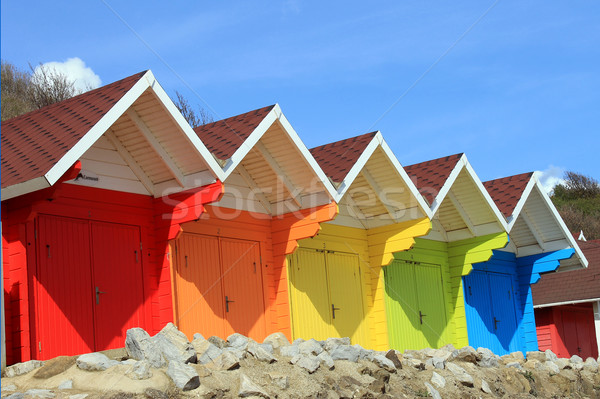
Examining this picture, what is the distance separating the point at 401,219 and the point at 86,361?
316 inches

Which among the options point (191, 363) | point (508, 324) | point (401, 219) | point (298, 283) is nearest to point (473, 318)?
point (508, 324)

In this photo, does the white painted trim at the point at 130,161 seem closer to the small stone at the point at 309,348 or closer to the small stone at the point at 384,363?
the small stone at the point at 309,348

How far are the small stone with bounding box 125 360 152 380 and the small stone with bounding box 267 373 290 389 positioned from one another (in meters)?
1.49

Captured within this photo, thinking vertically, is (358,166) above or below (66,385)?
above

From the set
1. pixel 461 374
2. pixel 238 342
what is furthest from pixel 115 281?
pixel 461 374

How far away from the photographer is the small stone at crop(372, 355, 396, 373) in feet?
36.3

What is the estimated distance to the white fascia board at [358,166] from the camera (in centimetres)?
1316

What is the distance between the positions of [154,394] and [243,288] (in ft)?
16.8

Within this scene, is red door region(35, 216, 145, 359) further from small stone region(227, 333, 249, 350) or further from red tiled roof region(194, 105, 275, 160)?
small stone region(227, 333, 249, 350)

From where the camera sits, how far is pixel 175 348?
9.05 metres

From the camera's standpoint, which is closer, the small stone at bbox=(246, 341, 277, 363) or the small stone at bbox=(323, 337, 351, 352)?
the small stone at bbox=(246, 341, 277, 363)

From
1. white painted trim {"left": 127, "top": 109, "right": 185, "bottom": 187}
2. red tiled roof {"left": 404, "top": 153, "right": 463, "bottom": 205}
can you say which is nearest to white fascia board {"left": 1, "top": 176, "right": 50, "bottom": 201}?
white painted trim {"left": 127, "top": 109, "right": 185, "bottom": 187}

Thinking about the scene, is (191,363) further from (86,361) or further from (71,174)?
(71,174)

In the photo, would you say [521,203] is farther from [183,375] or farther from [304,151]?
[183,375]
